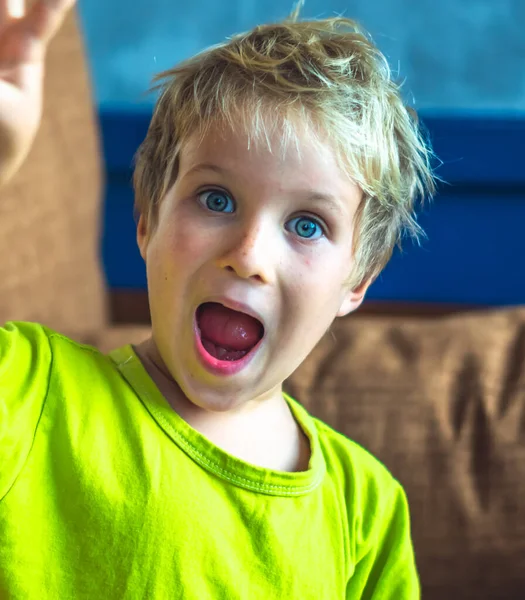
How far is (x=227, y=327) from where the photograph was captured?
2.36ft

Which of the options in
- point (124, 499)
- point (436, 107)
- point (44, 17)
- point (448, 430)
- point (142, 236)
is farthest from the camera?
point (436, 107)

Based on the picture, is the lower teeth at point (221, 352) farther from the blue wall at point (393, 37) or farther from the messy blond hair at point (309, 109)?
the blue wall at point (393, 37)

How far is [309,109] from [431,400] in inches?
21.8

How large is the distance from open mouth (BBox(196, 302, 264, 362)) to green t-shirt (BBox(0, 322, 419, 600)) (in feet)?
0.24

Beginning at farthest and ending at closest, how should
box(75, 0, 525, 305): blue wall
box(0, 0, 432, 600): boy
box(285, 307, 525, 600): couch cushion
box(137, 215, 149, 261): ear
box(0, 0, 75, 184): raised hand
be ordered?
box(75, 0, 525, 305): blue wall → box(285, 307, 525, 600): couch cushion → box(137, 215, 149, 261): ear → box(0, 0, 432, 600): boy → box(0, 0, 75, 184): raised hand

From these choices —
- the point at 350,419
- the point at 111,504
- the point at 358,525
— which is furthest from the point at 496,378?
the point at 111,504

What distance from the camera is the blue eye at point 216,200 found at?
0.71 m

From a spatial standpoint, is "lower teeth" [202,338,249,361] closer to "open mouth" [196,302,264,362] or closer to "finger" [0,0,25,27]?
"open mouth" [196,302,264,362]

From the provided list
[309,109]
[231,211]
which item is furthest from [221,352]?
[309,109]

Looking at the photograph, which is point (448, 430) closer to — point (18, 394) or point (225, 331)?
point (225, 331)

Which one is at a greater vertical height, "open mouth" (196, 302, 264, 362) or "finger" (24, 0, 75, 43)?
"finger" (24, 0, 75, 43)

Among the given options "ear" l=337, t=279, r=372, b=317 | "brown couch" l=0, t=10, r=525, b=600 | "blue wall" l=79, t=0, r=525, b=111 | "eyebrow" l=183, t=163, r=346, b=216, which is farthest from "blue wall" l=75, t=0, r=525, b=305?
"eyebrow" l=183, t=163, r=346, b=216

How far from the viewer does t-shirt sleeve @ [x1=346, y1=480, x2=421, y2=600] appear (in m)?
0.87

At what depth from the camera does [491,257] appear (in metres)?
1.63
